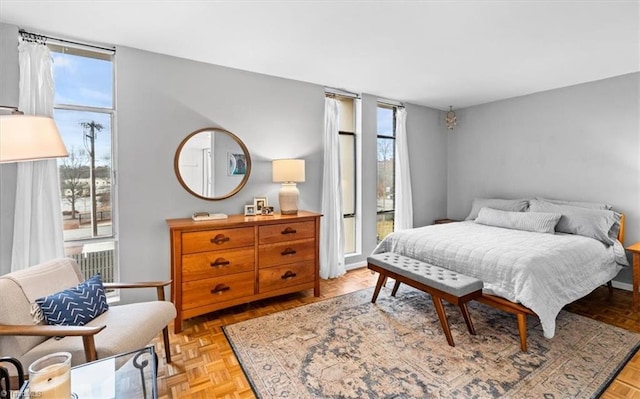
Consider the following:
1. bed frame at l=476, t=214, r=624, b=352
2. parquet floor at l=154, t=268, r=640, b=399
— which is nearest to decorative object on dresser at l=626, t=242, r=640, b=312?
parquet floor at l=154, t=268, r=640, b=399

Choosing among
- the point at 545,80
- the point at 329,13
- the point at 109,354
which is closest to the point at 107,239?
the point at 109,354

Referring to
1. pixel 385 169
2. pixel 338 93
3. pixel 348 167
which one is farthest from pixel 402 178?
pixel 338 93

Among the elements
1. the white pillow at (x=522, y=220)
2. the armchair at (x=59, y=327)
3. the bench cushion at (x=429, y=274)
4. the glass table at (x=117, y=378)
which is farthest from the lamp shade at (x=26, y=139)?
the white pillow at (x=522, y=220)

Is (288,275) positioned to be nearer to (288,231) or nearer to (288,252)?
(288,252)

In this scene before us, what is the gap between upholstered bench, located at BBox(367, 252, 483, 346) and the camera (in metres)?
2.37

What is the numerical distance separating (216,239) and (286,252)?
2.39 ft

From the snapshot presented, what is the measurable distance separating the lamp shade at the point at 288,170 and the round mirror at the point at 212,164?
1.13 ft

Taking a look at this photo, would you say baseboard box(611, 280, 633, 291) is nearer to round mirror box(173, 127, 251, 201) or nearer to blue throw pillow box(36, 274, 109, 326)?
round mirror box(173, 127, 251, 201)

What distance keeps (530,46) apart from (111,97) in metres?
3.77

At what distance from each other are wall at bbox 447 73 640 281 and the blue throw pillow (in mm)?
4948

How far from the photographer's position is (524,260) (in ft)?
7.81

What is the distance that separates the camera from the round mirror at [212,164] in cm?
307

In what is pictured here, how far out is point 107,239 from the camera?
281 cm

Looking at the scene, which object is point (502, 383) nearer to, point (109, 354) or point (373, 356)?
point (373, 356)
